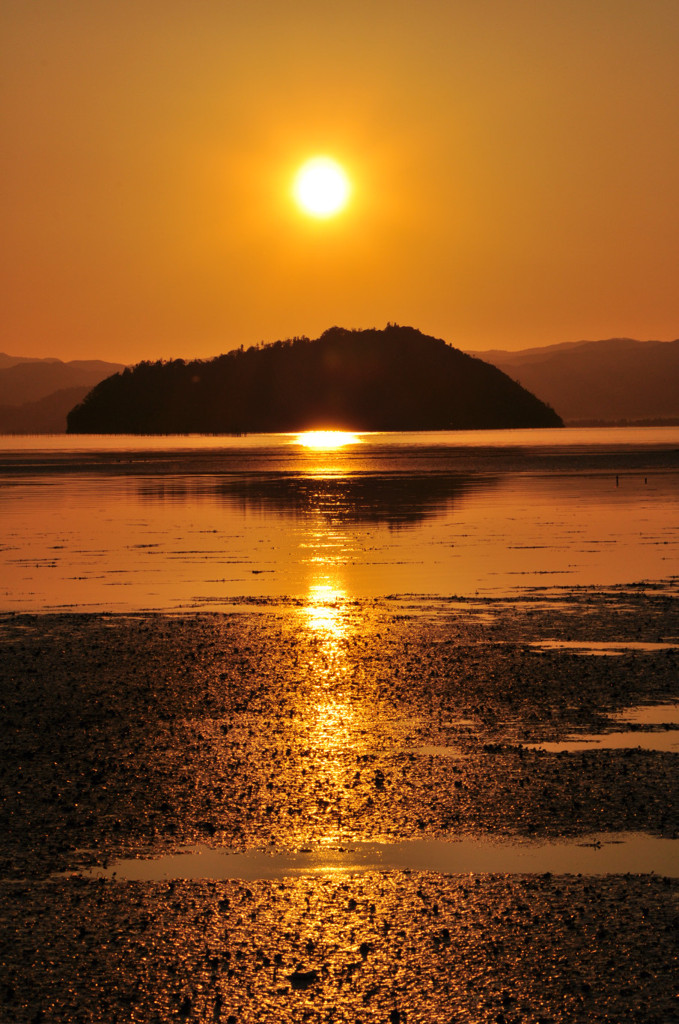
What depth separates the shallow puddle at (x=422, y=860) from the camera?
8.48 m

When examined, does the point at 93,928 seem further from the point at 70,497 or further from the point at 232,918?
the point at 70,497

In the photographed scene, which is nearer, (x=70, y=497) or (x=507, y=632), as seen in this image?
(x=507, y=632)

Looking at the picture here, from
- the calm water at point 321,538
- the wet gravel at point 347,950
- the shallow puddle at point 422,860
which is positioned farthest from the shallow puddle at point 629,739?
the calm water at point 321,538

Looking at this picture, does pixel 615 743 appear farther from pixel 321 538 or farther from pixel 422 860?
pixel 321 538

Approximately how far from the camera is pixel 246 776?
10789mm

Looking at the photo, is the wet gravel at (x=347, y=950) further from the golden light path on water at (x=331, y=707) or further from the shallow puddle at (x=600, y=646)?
the shallow puddle at (x=600, y=646)

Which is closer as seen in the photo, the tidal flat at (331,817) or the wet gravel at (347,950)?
the wet gravel at (347,950)

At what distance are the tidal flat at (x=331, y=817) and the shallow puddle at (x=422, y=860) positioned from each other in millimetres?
71

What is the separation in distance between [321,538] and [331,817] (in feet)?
80.8

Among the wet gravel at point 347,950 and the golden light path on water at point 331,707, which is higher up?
the wet gravel at point 347,950

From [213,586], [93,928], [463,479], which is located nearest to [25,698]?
[93,928]

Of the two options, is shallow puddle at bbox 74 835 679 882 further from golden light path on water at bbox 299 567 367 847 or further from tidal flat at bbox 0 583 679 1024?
golden light path on water at bbox 299 567 367 847

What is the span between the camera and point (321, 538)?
34281 millimetres

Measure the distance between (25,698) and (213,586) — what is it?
32.8 feet
